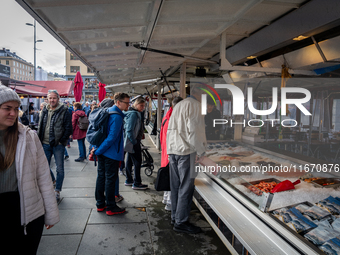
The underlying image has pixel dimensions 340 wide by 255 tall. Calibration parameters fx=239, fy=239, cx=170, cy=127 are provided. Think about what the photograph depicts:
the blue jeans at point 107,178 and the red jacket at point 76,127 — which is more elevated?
the red jacket at point 76,127

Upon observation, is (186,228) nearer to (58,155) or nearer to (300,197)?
(300,197)

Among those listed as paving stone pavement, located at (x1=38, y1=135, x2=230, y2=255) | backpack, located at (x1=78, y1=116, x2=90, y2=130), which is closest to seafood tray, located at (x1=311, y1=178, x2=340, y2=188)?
paving stone pavement, located at (x1=38, y1=135, x2=230, y2=255)

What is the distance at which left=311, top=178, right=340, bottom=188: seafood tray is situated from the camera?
291 cm

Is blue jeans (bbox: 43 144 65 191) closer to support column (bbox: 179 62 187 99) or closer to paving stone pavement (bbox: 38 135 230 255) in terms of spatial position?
paving stone pavement (bbox: 38 135 230 255)

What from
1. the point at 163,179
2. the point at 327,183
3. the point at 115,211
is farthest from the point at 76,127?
the point at 327,183

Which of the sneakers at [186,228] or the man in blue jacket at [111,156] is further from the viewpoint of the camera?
the man in blue jacket at [111,156]

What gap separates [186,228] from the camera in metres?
3.48

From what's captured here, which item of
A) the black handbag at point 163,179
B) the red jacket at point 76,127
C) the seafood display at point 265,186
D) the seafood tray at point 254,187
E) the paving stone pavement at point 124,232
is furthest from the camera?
the red jacket at point 76,127

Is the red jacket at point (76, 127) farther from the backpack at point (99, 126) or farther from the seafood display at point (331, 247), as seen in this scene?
the seafood display at point (331, 247)

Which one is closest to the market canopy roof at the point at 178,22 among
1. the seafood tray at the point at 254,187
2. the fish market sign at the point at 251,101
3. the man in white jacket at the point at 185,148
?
the fish market sign at the point at 251,101

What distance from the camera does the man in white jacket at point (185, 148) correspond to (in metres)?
3.41

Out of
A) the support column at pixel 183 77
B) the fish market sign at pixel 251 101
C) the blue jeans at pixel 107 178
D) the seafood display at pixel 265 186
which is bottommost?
the blue jeans at pixel 107 178

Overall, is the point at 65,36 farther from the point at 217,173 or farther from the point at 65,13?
the point at 217,173

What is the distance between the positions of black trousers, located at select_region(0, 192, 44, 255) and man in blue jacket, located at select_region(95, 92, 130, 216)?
198 centimetres
